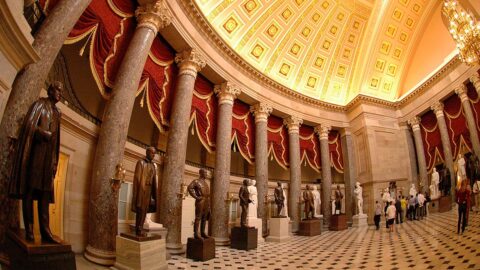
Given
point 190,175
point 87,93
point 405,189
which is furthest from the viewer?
point 405,189

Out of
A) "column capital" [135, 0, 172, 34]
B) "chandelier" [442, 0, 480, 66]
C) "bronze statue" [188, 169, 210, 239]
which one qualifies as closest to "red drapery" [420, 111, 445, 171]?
"chandelier" [442, 0, 480, 66]

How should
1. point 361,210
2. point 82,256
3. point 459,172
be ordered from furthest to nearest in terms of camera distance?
point 361,210
point 459,172
point 82,256

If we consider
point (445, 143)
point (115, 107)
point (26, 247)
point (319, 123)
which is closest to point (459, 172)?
point (445, 143)

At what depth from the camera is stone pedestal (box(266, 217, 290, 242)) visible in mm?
9352

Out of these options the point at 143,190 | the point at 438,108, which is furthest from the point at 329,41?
the point at 143,190

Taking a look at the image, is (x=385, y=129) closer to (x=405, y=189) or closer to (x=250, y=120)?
(x=405, y=189)

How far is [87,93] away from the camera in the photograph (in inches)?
313

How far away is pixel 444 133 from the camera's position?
13703 millimetres

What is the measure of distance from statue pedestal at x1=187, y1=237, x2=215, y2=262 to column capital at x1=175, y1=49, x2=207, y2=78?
510 cm

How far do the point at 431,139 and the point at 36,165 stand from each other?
702 inches

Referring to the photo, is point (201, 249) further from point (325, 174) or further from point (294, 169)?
point (325, 174)

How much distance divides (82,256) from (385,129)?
16098 millimetres

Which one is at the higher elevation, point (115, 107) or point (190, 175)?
point (115, 107)

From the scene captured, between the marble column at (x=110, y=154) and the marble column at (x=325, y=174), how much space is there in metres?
10.9
